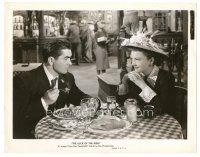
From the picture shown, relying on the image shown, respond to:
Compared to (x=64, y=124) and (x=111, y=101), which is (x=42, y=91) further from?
(x=111, y=101)

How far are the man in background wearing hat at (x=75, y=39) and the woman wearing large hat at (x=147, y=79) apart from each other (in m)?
0.25

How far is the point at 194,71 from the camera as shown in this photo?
173 cm

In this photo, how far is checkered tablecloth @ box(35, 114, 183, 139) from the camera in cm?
166

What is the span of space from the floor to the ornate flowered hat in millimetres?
116

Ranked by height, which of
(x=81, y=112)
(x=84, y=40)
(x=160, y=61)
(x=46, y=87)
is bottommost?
(x=81, y=112)

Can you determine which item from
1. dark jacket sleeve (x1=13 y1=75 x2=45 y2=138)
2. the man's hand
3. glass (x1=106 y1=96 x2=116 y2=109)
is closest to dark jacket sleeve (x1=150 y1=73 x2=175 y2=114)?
glass (x1=106 y1=96 x2=116 y2=109)

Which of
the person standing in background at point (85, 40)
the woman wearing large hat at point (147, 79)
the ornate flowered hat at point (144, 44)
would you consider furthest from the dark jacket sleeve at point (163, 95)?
the person standing in background at point (85, 40)

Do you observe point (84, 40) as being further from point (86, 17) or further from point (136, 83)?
point (136, 83)

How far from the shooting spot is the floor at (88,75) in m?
1.71

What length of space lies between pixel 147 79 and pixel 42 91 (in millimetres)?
592

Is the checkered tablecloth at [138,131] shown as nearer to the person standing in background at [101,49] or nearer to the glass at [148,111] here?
the glass at [148,111]

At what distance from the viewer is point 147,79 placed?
5.79 ft
